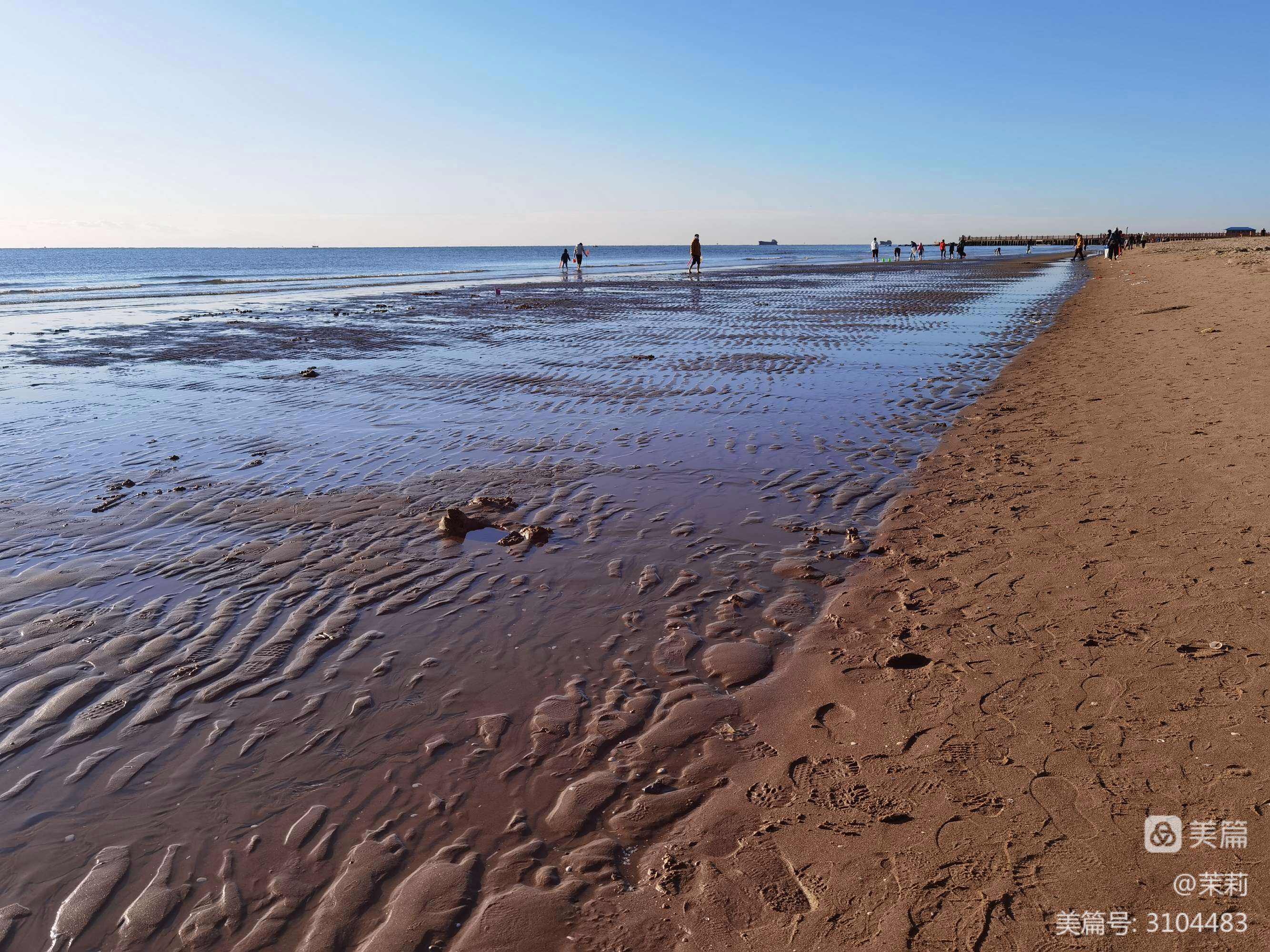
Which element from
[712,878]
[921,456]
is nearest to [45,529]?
[712,878]

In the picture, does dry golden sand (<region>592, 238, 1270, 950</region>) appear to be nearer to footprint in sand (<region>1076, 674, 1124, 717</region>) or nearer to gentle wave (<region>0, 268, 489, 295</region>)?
footprint in sand (<region>1076, 674, 1124, 717</region>)

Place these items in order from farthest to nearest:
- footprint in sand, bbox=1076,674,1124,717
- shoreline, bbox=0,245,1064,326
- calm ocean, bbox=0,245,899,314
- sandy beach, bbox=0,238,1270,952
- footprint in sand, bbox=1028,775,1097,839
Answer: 1. calm ocean, bbox=0,245,899,314
2. shoreline, bbox=0,245,1064,326
3. footprint in sand, bbox=1076,674,1124,717
4. footprint in sand, bbox=1028,775,1097,839
5. sandy beach, bbox=0,238,1270,952

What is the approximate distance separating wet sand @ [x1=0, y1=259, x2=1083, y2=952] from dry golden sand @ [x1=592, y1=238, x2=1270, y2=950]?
4 cm

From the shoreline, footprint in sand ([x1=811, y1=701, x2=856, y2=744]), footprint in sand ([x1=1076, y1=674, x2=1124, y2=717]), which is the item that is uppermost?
the shoreline

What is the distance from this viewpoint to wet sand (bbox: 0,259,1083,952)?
2.89m

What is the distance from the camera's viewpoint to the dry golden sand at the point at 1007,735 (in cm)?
267

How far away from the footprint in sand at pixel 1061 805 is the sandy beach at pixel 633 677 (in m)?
0.01

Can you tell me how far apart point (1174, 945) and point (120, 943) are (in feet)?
11.8

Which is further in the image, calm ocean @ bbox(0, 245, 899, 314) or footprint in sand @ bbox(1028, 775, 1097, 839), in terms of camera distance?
calm ocean @ bbox(0, 245, 899, 314)

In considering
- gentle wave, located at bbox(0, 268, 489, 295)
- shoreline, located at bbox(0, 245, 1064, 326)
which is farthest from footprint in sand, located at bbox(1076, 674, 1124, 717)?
gentle wave, located at bbox(0, 268, 489, 295)

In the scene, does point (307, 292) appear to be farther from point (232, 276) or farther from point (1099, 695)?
point (1099, 695)

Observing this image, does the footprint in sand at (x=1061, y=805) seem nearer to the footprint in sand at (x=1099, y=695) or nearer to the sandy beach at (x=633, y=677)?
the sandy beach at (x=633, y=677)

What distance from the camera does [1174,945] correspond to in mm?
2451

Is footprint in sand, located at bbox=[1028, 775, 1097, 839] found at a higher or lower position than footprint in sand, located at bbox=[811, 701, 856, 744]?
higher
